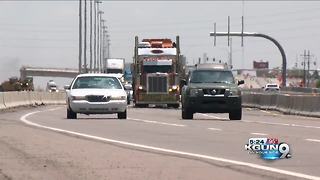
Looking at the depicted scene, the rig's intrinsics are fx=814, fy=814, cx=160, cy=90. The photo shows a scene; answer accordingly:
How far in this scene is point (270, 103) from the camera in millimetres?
43125

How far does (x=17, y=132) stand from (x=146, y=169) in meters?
8.68

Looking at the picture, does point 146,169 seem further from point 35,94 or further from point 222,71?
point 35,94

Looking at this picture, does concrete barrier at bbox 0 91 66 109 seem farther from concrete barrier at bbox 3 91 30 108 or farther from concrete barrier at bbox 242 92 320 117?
concrete barrier at bbox 242 92 320 117

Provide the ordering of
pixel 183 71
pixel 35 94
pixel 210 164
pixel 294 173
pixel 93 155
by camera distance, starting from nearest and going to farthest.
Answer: pixel 294 173 → pixel 210 164 → pixel 93 155 → pixel 183 71 → pixel 35 94

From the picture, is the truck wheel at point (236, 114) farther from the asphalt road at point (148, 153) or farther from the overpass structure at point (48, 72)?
the overpass structure at point (48, 72)

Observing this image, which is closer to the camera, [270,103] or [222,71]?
[222,71]

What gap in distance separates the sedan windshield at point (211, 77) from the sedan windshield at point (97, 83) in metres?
3.02

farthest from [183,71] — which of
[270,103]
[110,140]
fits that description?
[110,140]

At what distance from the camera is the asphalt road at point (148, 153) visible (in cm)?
1206

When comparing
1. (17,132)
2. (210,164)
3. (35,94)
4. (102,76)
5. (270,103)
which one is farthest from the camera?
(35,94)

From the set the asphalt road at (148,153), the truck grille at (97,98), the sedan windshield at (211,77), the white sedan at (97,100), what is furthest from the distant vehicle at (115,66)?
the asphalt road at (148,153)

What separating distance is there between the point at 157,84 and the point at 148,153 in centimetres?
3107

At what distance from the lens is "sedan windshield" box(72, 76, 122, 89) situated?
91.6 ft

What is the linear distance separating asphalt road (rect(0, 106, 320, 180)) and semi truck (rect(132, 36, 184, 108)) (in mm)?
23160
